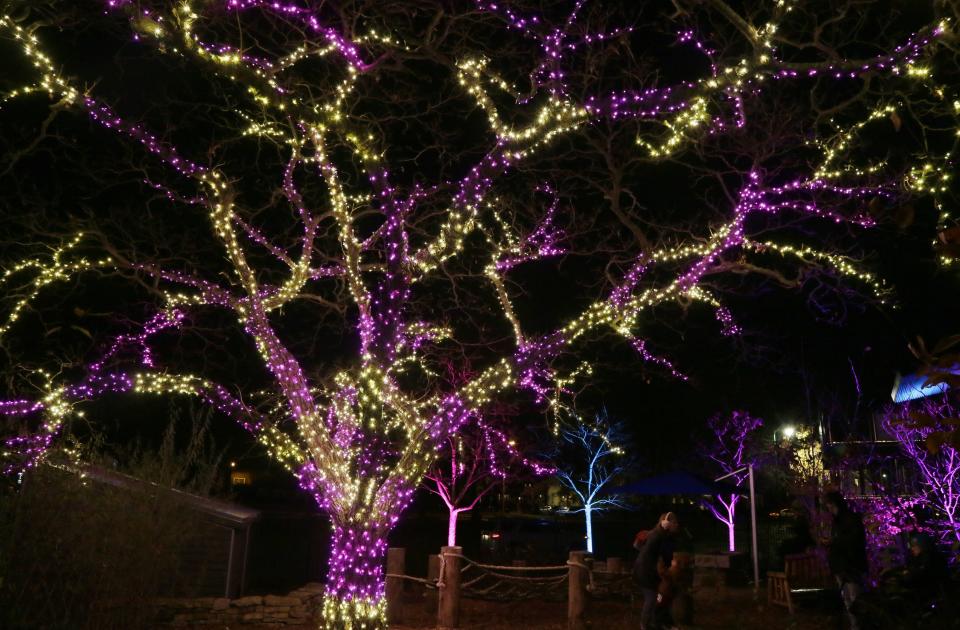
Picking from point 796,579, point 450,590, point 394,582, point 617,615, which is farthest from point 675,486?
point 394,582

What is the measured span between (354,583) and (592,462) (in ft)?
72.6

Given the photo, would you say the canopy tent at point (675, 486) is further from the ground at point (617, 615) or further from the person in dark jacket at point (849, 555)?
the person in dark jacket at point (849, 555)

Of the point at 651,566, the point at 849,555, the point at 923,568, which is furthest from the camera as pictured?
the point at 651,566

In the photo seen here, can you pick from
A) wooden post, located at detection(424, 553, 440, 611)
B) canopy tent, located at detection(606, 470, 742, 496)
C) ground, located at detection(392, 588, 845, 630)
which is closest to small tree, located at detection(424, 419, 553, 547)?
canopy tent, located at detection(606, 470, 742, 496)

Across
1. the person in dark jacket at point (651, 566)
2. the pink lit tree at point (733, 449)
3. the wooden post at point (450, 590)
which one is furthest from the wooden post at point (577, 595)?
the pink lit tree at point (733, 449)

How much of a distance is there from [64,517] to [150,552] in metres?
1.13

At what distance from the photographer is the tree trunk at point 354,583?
902 cm

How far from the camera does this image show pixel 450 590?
11.1 metres

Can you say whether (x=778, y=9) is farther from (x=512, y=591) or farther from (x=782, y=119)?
(x=512, y=591)

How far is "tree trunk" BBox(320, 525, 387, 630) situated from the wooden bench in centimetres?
631

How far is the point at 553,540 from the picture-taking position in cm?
2955

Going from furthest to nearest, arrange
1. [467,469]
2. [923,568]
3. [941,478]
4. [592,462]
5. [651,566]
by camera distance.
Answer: [592,462] → [467,469] → [941,478] → [651,566] → [923,568]

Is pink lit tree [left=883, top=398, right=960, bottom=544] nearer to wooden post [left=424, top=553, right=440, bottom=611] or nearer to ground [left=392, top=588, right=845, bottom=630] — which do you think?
ground [left=392, top=588, right=845, bottom=630]

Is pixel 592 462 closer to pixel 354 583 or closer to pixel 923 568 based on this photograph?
pixel 354 583
